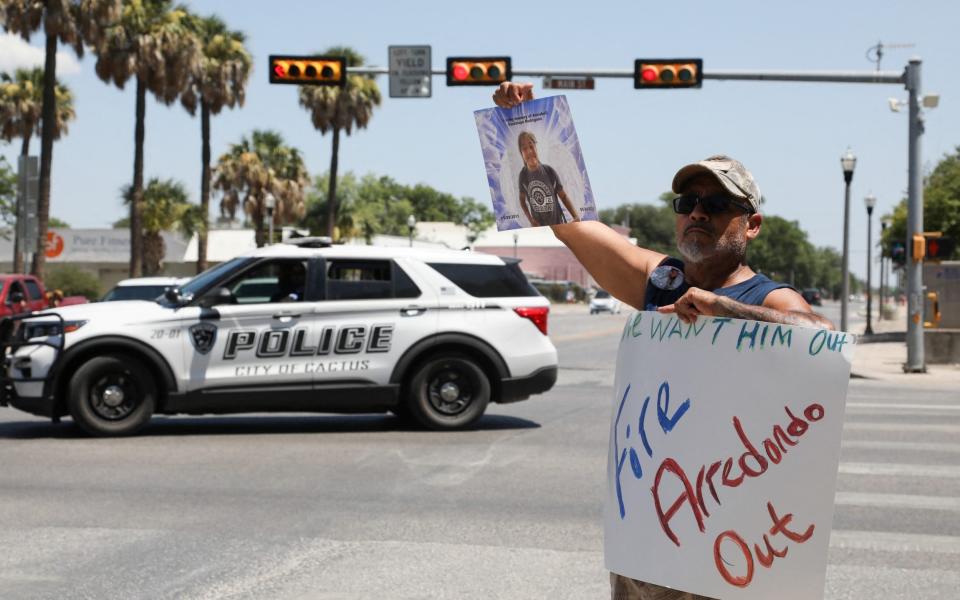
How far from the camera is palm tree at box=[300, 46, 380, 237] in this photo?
48.6 meters

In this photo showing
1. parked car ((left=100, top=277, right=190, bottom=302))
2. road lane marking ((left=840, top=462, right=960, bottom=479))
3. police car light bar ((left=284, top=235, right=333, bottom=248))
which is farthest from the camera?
parked car ((left=100, top=277, right=190, bottom=302))

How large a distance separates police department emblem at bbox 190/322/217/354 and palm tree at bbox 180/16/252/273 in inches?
1207

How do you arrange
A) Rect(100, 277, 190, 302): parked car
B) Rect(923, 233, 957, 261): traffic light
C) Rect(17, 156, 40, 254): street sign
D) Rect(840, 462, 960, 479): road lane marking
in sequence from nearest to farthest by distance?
1. Rect(840, 462, 960, 479): road lane marking
2. Rect(100, 277, 190, 302): parked car
3. Rect(923, 233, 957, 261): traffic light
4. Rect(17, 156, 40, 254): street sign

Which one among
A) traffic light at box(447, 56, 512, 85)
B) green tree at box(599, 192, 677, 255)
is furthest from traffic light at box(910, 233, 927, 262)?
green tree at box(599, 192, 677, 255)

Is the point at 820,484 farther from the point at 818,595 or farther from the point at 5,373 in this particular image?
the point at 5,373

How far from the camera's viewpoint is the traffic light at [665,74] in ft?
62.4

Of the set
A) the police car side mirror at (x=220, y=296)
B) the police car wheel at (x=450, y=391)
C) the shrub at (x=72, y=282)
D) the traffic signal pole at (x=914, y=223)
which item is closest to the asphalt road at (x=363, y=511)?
the police car wheel at (x=450, y=391)

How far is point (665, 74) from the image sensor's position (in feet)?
62.8

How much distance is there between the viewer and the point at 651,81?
1917cm

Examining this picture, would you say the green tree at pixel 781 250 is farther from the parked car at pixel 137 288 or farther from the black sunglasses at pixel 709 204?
the black sunglasses at pixel 709 204

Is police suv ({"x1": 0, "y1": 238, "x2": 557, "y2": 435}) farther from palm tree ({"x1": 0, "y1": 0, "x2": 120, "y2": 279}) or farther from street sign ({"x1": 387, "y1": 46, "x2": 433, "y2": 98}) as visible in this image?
palm tree ({"x1": 0, "y1": 0, "x2": 120, "y2": 279})

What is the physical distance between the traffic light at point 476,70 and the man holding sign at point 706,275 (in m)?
16.6

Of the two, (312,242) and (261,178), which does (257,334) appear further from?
(261,178)

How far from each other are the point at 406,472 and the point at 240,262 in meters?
3.25
